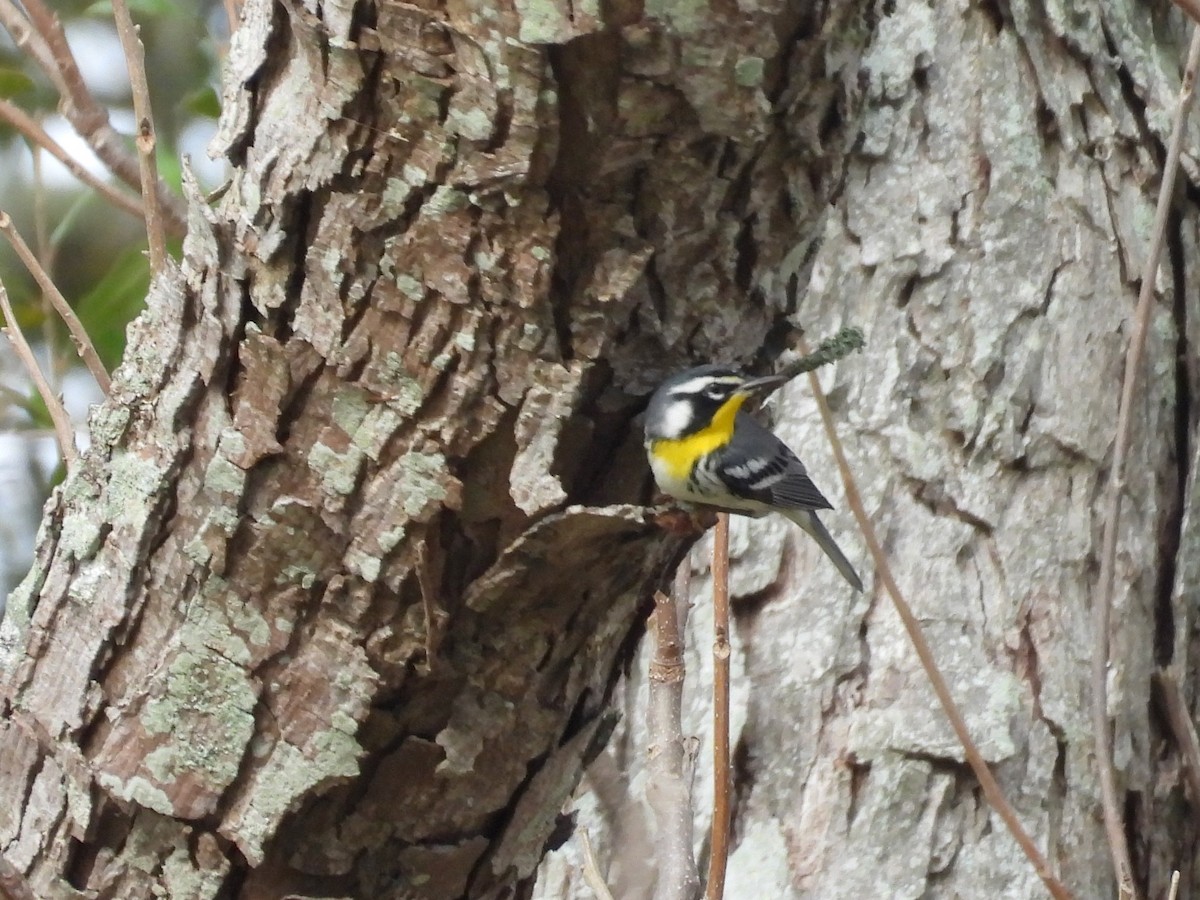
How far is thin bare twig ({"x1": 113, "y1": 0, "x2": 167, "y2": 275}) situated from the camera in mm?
1450

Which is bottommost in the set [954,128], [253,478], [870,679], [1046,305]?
[870,679]

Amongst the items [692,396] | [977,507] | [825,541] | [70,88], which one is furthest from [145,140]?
[977,507]

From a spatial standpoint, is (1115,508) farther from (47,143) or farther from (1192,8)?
(47,143)

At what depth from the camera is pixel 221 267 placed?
Answer: 46.1 inches

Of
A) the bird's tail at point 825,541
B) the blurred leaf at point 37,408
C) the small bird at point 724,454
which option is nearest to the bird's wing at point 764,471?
the small bird at point 724,454

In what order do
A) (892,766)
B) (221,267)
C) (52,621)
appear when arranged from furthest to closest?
(892,766), (52,621), (221,267)

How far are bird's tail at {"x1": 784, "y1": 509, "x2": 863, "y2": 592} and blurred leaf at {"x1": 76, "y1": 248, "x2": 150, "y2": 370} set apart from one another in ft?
4.54

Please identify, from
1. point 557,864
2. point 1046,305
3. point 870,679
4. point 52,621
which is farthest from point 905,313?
point 52,621

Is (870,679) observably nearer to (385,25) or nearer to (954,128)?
(954,128)

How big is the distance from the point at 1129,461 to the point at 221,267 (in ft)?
5.52

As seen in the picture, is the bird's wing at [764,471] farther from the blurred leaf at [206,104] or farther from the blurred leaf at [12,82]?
the blurred leaf at [12,82]

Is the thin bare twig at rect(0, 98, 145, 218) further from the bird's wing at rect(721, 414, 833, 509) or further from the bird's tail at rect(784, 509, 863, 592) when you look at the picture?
the bird's tail at rect(784, 509, 863, 592)

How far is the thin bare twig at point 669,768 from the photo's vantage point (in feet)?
4.48

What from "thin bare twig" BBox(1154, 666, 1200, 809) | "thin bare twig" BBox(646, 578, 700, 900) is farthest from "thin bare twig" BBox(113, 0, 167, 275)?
"thin bare twig" BBox(1154, 666, 1200, 809)
